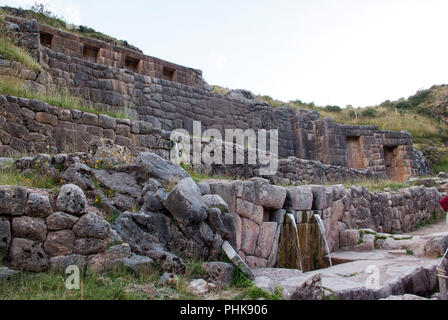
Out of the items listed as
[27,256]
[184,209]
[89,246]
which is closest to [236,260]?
[184,209]

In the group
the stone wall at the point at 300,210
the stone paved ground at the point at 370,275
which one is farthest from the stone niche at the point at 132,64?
the stone paved ground at the point at 370,275

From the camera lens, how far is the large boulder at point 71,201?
3.47 metres

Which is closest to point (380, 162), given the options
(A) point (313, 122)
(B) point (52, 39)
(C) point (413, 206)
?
(A) point (313, 122)

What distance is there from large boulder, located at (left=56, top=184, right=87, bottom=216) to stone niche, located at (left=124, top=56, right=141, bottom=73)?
370 inches

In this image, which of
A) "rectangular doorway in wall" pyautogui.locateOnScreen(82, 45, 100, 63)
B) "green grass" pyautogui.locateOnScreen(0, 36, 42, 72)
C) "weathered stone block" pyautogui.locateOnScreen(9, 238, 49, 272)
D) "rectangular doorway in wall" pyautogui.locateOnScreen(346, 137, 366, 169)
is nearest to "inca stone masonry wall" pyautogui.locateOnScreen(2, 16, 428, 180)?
"rectangular doorway in wall" pyautogui.locateOnScreen(346, 137, 366, 169)

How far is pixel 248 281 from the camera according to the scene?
3.76 meters

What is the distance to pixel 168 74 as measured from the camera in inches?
522

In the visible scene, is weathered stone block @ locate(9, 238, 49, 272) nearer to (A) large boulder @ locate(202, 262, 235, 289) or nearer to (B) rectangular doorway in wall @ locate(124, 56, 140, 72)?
(A) large boulder @ locate(202, 262, 235, 289)

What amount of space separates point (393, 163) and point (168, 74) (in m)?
12.0

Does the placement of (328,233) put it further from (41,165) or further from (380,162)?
(380,162)

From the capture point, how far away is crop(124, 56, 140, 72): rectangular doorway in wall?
12.3 meters
